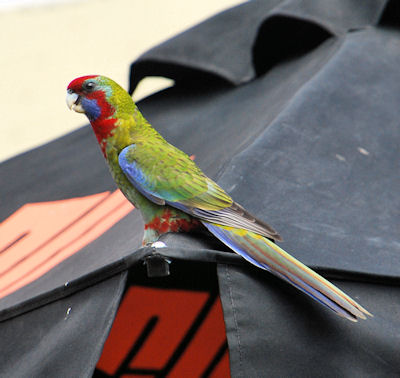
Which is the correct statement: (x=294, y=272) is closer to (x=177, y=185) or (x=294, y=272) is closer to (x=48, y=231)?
(x=177, y=185)

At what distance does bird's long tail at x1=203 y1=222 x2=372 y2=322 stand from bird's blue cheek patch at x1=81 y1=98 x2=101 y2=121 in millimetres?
529

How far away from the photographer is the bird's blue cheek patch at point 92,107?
166 centimetres

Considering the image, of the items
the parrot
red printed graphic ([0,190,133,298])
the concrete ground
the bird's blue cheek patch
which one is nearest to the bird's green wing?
the parrot

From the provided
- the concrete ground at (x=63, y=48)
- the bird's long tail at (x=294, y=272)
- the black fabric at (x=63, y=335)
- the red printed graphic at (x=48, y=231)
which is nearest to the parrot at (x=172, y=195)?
the bird's long tail at (x=294, y=272)

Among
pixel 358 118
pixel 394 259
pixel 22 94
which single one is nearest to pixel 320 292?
pixel 394 259

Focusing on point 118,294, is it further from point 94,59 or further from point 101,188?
point 94,59

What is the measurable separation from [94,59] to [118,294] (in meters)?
9.81

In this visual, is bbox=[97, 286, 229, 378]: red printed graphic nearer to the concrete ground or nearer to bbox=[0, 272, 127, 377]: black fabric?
bbox=[0, 272, 127, 377]: black fabric

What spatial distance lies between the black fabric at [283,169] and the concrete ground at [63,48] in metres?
6.00

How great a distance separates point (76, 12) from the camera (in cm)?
1315

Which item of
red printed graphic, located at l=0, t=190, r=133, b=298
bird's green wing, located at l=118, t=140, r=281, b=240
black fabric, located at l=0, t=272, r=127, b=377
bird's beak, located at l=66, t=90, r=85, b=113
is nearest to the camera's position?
black fabric, located at l=0, t=272, r=127, b=377

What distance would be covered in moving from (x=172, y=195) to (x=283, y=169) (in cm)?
27

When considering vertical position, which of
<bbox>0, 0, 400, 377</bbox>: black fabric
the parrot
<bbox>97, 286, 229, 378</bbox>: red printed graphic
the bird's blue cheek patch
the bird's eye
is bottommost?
<bbox>97, 286, 229, 378</bbox>: red printed graphic

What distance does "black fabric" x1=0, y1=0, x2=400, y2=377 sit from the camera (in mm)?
1193
